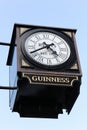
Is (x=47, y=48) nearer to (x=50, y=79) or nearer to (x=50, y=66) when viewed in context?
(x=50, y=66)

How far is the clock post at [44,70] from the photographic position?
33.0 ft

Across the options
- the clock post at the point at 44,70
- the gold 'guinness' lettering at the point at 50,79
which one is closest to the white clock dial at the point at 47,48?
the clock post at the point at 44,70

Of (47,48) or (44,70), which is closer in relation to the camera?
(44,70)

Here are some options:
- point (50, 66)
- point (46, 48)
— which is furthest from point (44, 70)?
point (46, 48)

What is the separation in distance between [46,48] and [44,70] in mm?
605

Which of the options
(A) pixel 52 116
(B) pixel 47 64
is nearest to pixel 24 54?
(B) pixel 47 64

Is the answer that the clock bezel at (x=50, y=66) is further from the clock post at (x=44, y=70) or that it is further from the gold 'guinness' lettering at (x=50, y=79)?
the gold 'guinness' lettering at (x=50, y=79)

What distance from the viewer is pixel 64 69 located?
10266 millimetres

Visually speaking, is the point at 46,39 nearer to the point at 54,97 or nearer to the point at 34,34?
the point at 34,34

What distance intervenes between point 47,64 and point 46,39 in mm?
697

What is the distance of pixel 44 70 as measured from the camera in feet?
33.1

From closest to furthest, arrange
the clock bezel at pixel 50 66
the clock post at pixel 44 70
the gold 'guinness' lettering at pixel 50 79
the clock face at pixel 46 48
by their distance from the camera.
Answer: the gold 'guinness' lettering at pixel 50 79, the clock post at pixel 44 70, the clock bezel at pixel 50 66, the clock face at pixel 46 48

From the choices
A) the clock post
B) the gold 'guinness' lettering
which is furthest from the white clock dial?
the gold 'guinness' lettering

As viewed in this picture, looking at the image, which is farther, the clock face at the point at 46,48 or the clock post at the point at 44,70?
the clock face at the point at 46,48
